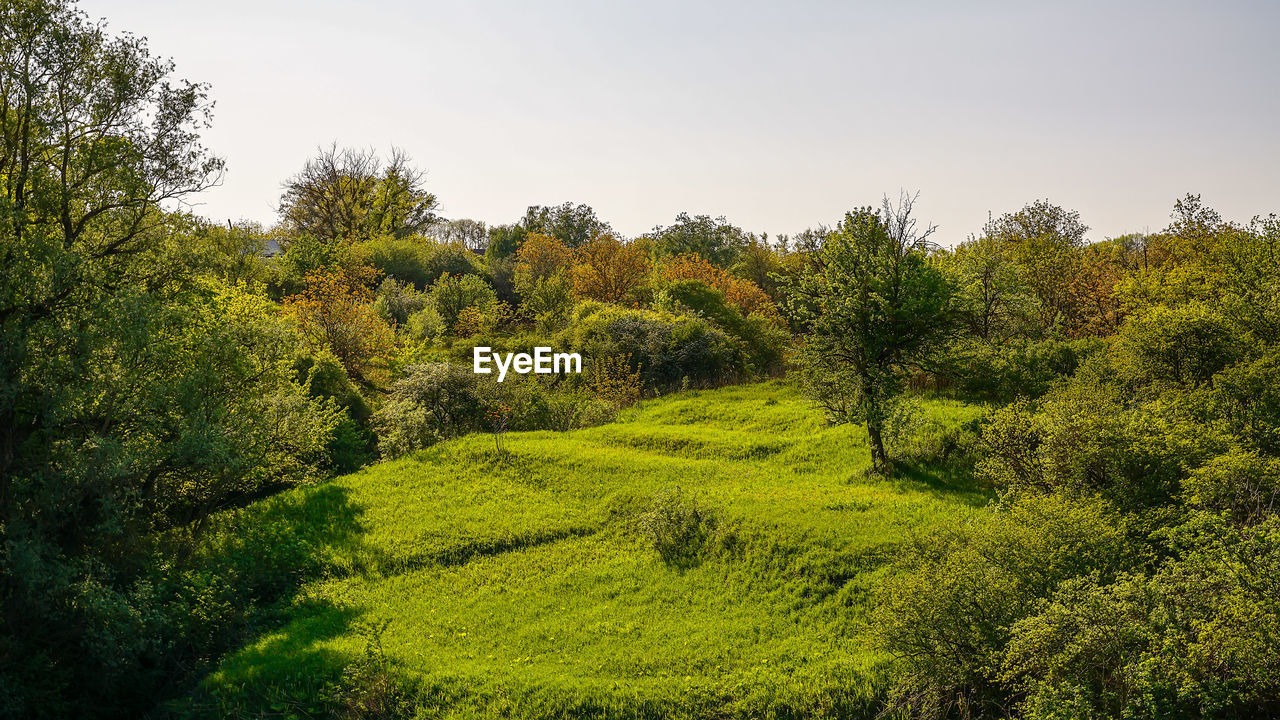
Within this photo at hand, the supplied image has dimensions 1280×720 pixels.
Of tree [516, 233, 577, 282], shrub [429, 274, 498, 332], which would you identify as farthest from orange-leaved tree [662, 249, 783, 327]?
shrub [429, 274, 498, 332]

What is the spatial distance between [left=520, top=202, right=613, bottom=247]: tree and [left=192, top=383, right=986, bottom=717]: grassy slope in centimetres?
5699

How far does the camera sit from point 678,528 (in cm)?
2050

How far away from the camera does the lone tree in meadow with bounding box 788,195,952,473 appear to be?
75.6 feet

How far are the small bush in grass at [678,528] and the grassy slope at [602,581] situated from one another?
446 millimetres

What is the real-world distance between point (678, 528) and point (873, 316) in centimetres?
896

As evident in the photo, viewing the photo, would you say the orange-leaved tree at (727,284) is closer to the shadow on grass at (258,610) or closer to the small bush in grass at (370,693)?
the shadow on grass at (258,610)

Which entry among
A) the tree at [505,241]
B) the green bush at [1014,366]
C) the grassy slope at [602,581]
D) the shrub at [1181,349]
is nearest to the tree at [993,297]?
the green bush at [1014,366]

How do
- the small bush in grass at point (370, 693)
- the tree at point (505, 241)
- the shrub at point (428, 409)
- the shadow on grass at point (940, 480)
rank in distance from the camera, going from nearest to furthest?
1. the small bush in grass at point (370, 693)
2. the shadow on grass at point (940, 480)
3. the shrub at point (428, 409)
4. the tree at point (505, 241)

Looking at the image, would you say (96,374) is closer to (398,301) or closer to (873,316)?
(873,316)

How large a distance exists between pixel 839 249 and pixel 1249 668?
1672 cm

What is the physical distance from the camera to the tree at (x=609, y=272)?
58.2 m

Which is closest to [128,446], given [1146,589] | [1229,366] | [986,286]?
[1146,589]

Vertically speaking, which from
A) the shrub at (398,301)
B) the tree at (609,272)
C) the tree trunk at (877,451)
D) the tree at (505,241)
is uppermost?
the tree at (505,241)

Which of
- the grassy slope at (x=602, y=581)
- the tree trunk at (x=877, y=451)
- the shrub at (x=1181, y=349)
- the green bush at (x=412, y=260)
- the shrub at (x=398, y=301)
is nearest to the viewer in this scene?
the grassy slope at (x=602, y=581)
